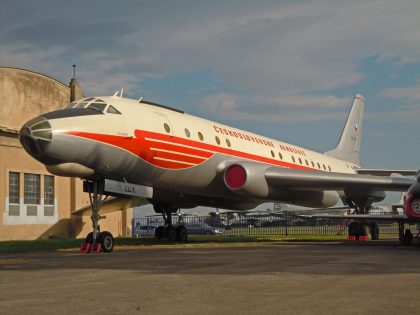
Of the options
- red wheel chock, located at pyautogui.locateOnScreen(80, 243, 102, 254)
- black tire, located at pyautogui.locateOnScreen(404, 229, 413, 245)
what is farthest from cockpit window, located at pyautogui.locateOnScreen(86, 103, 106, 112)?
black tire, located at pyautogui.locateOnScreen(404, 229, 413, 245)

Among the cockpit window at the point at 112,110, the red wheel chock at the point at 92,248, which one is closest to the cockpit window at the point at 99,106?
the cockpit window at the point at 112,110

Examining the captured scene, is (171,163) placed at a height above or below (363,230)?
above

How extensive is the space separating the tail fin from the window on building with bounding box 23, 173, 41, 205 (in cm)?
1451

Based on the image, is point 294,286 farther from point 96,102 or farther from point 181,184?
point 181,184

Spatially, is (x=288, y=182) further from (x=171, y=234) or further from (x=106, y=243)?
(x=106, y=243)

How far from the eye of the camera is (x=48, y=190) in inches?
1145

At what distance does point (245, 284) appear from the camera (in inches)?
266

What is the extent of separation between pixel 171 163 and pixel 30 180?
13.9 meters

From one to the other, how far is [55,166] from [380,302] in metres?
9.82

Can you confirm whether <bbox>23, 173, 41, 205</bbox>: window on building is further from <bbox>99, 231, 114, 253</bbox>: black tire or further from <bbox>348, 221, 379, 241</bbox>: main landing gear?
<bbox>99, 231, 114, 253</bbox>: black tire

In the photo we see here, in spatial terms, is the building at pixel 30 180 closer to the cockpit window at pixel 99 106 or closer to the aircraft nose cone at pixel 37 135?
the cockpit window at pixel 99 106

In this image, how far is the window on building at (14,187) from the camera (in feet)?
87.5

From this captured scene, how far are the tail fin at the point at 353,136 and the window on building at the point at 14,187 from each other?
597 inches

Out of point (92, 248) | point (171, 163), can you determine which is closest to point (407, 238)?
point (171, 163)
